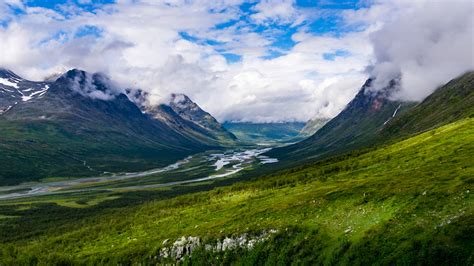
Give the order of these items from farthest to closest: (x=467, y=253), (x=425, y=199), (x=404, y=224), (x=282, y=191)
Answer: (x=282, y=191)
(x=425, y=199)
(x=404, y=224)
(x=467, y=253)

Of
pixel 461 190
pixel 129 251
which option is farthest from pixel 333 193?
pixel 129 251

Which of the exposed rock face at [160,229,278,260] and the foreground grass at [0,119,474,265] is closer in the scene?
the foreground grass at [0,119,474,265]

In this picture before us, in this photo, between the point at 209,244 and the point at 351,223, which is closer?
the point at 351,223

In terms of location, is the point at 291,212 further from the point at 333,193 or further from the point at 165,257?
the point at 165,257

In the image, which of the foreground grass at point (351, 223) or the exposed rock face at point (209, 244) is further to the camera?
the exposed rock face at point (209, 244)
